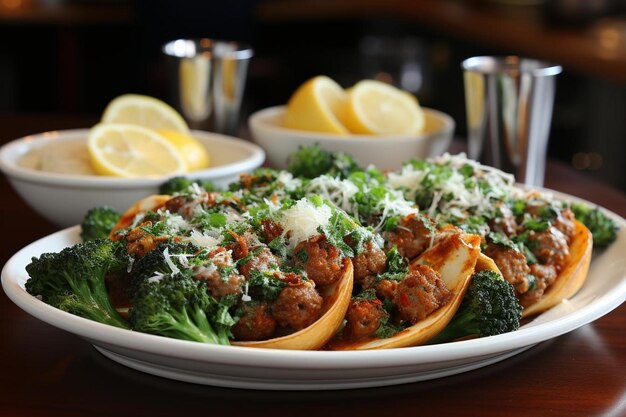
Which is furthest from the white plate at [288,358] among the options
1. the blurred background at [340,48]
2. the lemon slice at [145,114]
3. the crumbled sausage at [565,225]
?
the blurred background at [340,48]

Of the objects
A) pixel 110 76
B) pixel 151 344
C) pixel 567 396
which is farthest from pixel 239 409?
pixel 110 76

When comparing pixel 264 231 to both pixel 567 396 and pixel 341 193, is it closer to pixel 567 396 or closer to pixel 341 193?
pixel 341 193

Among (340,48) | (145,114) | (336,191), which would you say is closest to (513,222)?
(336,191)

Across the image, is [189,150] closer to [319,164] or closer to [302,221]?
[319,164]

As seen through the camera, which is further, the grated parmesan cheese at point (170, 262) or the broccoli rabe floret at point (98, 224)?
the broccoli rabe floret at point (98, 224)

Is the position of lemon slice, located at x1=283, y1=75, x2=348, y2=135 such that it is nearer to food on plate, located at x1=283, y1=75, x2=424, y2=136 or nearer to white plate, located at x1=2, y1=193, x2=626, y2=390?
food on plate, located at x1=283, y1=75, x2=424, y2=136

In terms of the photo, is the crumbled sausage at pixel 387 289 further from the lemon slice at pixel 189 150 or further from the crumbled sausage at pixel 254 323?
the lemon slice at pixel 189 150
